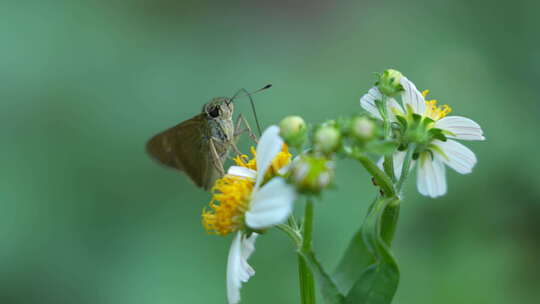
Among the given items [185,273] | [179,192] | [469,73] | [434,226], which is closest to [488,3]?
[469,73]

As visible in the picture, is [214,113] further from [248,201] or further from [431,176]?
[431,176]

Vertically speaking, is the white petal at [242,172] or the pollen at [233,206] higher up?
the white petal at [242,172]

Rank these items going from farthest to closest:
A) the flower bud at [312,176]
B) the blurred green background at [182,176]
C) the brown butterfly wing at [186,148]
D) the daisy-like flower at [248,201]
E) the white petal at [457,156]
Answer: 1. the blurred green background at [182,176]
2. the brown butterfly wing at [186,148]
3. the white petal at [457,156]
4. the daisy-like flower at [248,201]
5. the flower bud at [312,176]

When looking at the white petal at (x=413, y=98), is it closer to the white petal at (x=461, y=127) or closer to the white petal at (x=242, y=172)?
the white petal at (x=461, y=127)

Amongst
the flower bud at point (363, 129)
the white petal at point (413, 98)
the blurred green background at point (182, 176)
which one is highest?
the flower bud at point (363, 129)

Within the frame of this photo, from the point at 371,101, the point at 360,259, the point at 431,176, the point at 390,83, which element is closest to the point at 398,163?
the point at 431,176

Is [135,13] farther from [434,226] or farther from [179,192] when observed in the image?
[434,226]

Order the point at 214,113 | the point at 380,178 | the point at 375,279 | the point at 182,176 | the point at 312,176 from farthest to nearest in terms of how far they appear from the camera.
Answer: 1. the point at 182,176
2. the point at 214,113
3. the point at 380,178
4. the point at 375,279
5. the point at 312,176

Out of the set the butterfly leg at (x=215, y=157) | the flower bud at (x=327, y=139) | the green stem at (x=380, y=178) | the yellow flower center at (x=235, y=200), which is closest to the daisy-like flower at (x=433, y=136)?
the green stem at (x=380, y=178)
